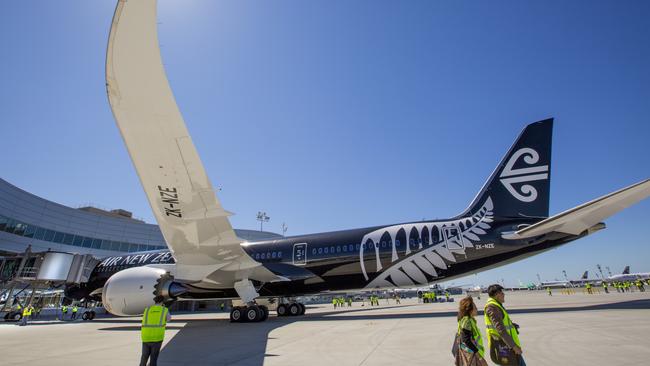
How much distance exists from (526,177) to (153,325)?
12.6 metres

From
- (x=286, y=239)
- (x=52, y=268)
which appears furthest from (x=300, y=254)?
(x=52, y=268)

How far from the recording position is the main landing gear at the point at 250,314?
39.4 feet

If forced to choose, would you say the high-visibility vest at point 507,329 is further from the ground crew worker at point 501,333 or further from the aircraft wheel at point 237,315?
the aircraft wheel at point 237,315

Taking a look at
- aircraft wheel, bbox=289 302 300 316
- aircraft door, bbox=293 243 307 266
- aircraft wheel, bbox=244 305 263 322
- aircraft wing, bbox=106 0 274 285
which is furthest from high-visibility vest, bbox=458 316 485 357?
aircraft wheel, bbox=289 302 300 316

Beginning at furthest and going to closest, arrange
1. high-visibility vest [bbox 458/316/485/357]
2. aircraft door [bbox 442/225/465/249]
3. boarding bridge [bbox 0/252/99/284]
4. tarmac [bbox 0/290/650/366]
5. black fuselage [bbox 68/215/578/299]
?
boarding bridge [bbox 0/252/99/284]
aircraft door [bbox 442/225/465/249]
black fuselage [bbox 68/215/578/299]
tarmac [bbox 0/290/650/366]
high-visibility vest [bbox 458/316/485/357]

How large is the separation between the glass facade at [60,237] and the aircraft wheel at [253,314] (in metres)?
28.3

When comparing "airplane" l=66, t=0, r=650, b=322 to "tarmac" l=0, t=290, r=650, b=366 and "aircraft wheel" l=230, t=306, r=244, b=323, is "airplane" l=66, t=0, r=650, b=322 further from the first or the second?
"tarmac" l=0, t=290, r=650, b=366

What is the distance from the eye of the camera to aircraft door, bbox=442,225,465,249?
12.0 m

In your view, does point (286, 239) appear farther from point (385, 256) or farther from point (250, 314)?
point (385, 256)

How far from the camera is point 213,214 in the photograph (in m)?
9.06

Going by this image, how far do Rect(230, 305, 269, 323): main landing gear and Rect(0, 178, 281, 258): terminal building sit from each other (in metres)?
27.4

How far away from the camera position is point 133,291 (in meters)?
10.4

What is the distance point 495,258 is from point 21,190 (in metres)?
37.7

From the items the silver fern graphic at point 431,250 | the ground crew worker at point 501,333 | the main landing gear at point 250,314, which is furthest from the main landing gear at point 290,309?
the ground crew worker at point 501,333
